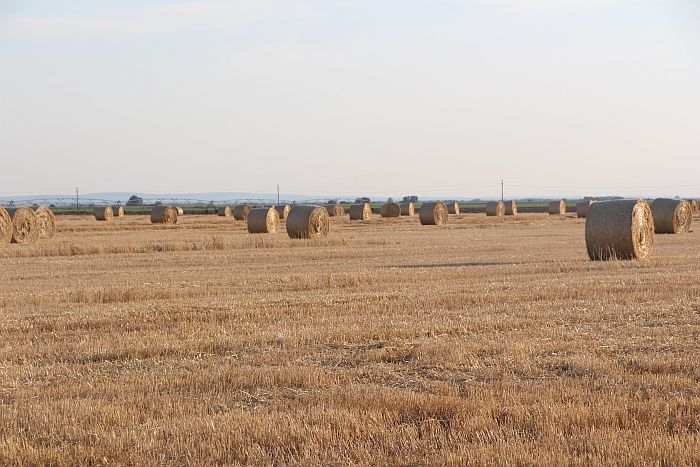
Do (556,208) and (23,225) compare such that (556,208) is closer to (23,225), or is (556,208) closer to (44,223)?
(44,223)

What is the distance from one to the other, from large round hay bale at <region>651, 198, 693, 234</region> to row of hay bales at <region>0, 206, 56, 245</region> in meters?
23.4

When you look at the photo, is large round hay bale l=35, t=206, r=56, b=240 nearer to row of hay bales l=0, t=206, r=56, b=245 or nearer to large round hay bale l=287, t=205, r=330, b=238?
row of hay bales l=0, t=206, r=56, b=245

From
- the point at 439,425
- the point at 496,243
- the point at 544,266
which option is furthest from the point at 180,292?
the point at 496,243

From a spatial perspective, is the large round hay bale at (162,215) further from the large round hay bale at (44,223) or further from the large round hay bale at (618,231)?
the large round hay bale at (618,231)

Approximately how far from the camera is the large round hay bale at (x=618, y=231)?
20938mm

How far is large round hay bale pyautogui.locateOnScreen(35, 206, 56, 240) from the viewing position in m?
34.7

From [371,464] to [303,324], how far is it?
5434 millimetres

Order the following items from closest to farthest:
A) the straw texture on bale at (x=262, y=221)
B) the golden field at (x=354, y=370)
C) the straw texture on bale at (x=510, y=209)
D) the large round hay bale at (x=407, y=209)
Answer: the golden field at (x=354, y=370)
the straw texture on bale at (x=262, y=221)
the large round hay bale at (x=407, y=209)
the straw texture on bale at (x=510, y=209)

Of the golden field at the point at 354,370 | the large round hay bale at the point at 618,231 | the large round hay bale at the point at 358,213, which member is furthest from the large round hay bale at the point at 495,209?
the golden field at the point at 354,370

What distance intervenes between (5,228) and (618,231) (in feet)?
67.5

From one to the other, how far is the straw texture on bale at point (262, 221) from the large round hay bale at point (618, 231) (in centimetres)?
1885

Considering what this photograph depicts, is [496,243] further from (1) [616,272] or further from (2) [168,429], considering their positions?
(2) [168,429]

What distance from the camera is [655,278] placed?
15.4 metres

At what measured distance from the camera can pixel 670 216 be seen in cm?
3209
